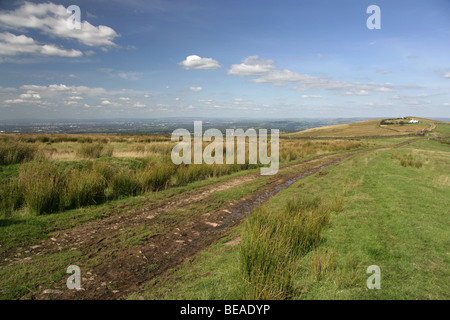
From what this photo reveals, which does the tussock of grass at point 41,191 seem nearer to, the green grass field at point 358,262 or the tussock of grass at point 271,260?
the green grass field at point 358,262

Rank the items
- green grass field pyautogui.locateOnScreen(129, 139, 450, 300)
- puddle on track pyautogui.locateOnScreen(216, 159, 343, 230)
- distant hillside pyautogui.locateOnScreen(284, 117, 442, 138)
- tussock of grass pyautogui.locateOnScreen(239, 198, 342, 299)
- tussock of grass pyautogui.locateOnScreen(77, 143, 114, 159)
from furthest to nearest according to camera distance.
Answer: distant hillside pyautogui.locateOnScreen(284, 117, 442, 138) < tussock of grass pyautogui.locateOnScreen(77, 143, 114, 159) < puddle on track pyautogui.locateOnScreen(216, 159, 343, 230) < green grass field pyautogui.locateOnScreen(129, 139, 450, 300) < tussock of grass pyautogui.locateOnScreen(239, 198, 342, 299)

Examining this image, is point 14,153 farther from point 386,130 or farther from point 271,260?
point 386,130

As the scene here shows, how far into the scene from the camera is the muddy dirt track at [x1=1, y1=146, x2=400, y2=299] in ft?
12.5

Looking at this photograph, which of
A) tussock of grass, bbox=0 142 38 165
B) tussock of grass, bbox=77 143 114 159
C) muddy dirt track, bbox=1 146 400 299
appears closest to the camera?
muddy dirt track, bbox=1 146 400 299

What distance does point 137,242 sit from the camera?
204 inches

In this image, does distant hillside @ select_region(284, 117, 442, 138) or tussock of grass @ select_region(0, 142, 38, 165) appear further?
distant hillside @ select_region(284, 117, 442, 138)

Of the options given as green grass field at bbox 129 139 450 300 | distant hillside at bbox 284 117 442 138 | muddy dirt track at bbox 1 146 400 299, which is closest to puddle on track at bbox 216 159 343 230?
A: muddy dirt track at bbox 1 146 400 299

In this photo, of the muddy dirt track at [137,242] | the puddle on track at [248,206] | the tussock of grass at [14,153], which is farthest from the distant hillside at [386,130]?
the tussock of grass at [14,153]

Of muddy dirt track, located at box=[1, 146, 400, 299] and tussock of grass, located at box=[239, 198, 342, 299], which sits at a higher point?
tussock of grass, located at box=[239, 198, 342, 299]

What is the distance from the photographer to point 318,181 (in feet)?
38.3

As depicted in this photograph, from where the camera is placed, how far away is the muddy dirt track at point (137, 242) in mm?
3797

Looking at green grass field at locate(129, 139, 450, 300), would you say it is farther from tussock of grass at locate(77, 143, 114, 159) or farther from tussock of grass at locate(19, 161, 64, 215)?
tussock of grass at locate(77, 143, 114, 159)

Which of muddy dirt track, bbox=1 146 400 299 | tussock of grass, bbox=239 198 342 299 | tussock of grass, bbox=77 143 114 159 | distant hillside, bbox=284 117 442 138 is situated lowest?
muddy dirt track, bbox=1 146 400 299
